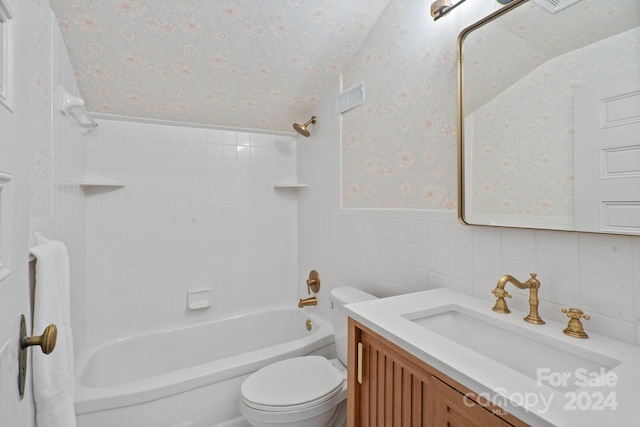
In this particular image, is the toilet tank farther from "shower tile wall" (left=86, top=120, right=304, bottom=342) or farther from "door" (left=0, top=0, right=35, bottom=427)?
"door" (left=0, top=0, right=35, bottom=427)

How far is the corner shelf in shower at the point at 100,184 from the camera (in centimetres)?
182

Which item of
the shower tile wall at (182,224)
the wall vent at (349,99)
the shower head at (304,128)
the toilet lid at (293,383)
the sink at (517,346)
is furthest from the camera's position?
the shower head at (304,128)

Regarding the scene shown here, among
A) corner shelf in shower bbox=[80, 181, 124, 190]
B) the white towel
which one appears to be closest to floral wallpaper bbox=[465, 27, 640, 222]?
the white towel

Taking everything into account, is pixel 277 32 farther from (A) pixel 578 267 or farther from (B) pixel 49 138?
(A) pixel 578 267

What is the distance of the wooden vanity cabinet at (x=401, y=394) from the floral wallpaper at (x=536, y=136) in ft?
2.03

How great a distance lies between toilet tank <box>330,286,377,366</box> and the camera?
158 cm

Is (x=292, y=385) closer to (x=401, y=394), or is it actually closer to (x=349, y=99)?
(x=401, y=394)

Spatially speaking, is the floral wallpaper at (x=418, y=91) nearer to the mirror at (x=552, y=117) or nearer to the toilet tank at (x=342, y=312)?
the mirror at (x=552, y=117)

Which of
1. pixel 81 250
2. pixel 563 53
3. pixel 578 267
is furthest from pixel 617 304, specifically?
pixel 81 250

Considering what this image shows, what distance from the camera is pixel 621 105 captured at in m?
0.79

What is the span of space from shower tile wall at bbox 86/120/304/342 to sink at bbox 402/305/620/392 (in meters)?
1.69

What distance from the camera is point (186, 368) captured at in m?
1.74

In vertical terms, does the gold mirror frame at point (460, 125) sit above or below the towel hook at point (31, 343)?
above

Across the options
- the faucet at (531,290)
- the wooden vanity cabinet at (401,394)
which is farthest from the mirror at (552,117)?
the wooden vanity cabinet at (401,394)
